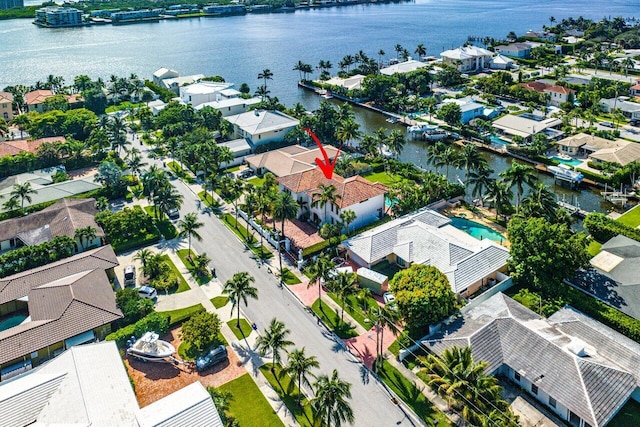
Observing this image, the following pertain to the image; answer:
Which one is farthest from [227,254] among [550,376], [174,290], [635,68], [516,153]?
[635,68]

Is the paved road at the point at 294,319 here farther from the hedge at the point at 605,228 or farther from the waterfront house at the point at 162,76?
the waterfront house at the point at 162,76

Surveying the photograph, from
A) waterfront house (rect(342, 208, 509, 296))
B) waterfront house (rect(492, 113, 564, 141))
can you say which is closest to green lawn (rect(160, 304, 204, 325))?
waterfront house (rect(342, 208, 509, 296))

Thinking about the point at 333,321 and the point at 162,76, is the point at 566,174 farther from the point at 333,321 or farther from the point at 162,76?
the point at 162,76

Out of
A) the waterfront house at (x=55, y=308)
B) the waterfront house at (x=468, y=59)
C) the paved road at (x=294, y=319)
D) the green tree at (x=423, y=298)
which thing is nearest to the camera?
the paved road at (x=294, y=319)

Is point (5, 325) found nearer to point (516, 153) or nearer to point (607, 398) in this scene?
point (607, 398)

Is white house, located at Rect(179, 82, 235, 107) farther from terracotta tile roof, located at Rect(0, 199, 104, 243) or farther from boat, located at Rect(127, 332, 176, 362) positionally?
boat, located at Rect(127, 332, 176, 362)

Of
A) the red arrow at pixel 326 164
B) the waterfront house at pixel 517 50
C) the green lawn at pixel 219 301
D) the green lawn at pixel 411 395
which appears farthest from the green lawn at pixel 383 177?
the waterfront house at pixel 517 50

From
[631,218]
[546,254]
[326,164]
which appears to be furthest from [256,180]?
[631,218]

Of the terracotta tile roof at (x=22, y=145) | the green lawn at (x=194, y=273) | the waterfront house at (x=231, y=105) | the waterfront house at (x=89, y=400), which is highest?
the waterfront house at (x=231, y=105)
